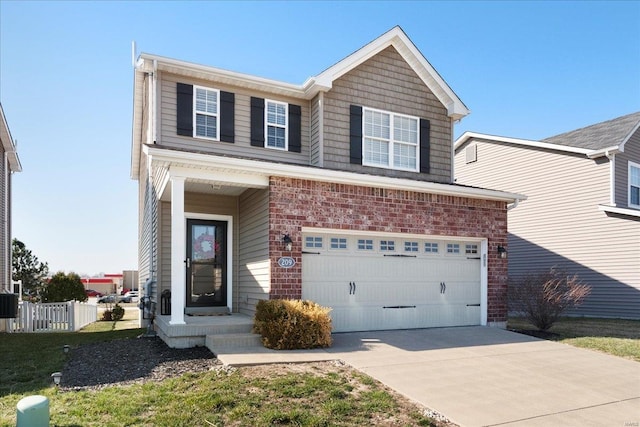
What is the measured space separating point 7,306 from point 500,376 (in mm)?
12202

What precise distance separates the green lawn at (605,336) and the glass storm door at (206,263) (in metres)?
7.89

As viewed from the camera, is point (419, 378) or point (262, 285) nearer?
point (419, 378)

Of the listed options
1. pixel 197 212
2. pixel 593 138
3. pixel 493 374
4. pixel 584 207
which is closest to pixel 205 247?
pixel 197 212

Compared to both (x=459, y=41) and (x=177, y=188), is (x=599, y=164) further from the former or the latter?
(x=177, y=188)

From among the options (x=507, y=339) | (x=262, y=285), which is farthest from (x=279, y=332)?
(x=507, y=339)

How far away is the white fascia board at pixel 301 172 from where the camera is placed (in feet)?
27.7

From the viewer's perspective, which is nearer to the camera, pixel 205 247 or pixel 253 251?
pixel 253 251

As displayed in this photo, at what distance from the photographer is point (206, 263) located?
11398 millimetres

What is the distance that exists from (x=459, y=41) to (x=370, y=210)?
787 cm

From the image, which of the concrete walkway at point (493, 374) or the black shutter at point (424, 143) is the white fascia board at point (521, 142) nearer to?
the black shutter at point (424, 143)

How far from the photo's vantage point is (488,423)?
4973 millimetres

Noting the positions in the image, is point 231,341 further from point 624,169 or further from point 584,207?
point 624,169

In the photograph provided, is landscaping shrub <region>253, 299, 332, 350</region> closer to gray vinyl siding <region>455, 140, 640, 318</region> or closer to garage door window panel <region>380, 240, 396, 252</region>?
garage door window panel <region>380, 240, 396, 252</region>

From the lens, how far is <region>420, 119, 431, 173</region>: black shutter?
1331 cm
